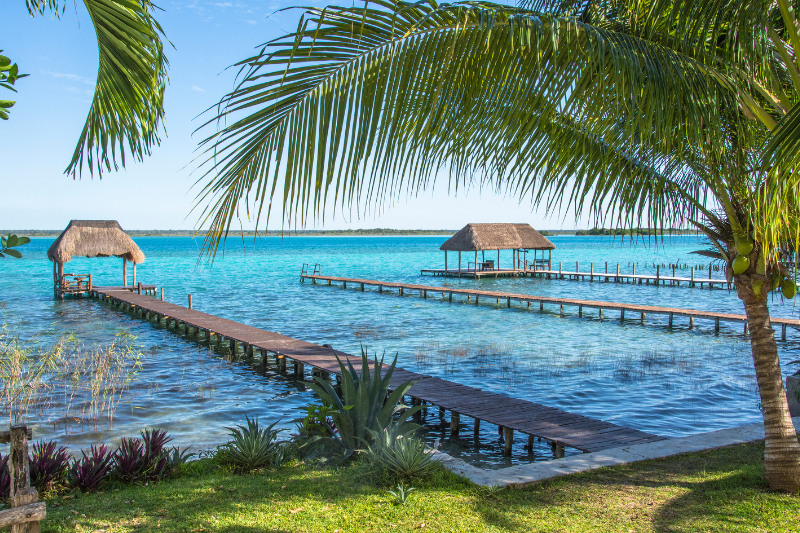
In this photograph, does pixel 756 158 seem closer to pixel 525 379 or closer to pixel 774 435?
pixel 774 435

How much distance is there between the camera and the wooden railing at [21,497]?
3.03 meters

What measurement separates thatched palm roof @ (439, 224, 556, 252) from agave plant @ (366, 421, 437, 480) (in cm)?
3458

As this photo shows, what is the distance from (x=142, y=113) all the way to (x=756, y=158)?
3.44 m

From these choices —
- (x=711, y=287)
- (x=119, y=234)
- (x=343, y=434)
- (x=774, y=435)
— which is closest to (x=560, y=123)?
(x=774, y=435)

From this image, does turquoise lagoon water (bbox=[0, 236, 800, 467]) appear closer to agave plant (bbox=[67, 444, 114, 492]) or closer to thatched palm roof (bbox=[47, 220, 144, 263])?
agave plant (bbox=[67, 444, 114, 492])

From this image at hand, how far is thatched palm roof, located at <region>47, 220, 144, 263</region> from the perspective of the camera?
29688mm

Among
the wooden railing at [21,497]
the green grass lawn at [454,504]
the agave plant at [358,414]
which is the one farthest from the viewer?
the agave plant at [358,414]

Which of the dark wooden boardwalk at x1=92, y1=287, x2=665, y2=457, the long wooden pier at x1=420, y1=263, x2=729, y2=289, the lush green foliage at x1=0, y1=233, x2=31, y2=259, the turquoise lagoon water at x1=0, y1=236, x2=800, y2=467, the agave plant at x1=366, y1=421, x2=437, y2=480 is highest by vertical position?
the lush green foliage at x1=0, y1=233, x2=31, y2=259

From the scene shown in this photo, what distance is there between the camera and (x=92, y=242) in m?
Answer: 30.4

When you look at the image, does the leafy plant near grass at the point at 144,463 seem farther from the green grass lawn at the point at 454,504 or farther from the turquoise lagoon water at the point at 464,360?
the turquoise lagoon water at the point at 464,360

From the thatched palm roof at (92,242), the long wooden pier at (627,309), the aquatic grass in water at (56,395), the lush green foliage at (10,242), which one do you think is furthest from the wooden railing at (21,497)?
the thatched palm roof at (92,242)

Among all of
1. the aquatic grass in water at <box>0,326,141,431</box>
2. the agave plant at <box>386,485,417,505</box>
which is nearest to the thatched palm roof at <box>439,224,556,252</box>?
the aquatic grass in water at <box>0,326,141,431</box>

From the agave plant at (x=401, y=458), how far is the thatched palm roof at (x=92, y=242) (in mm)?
28662

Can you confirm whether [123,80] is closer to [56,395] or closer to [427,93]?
[427,93]
